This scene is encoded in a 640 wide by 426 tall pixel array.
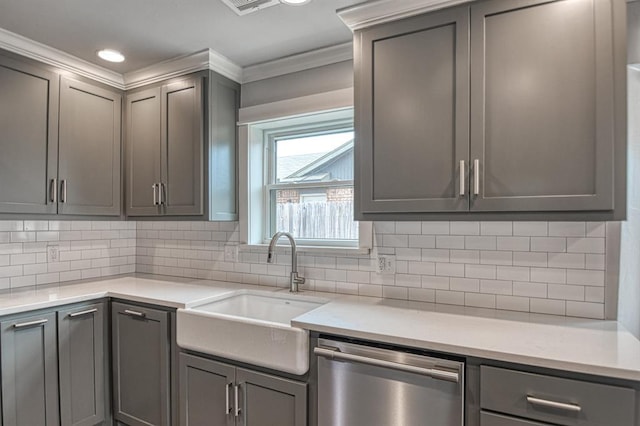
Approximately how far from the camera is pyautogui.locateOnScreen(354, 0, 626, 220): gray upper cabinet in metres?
1.32

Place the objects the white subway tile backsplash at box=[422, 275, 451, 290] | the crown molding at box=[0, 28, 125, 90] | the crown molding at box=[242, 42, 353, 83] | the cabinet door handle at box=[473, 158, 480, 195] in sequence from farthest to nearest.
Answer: the crown molding at box=[242, 42, 353, 83] → the crown molding at box=[0, 28, 125, 90] → the white subway tile backsplash at box=[422, 275, 451, 290] → the cabinet door handle at box=[473, 158, 480, 195]


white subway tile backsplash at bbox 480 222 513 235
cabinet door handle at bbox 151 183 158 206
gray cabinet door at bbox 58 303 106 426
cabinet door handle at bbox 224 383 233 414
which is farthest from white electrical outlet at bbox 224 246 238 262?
white subway tile backsplash at bbox 480 222 513 235

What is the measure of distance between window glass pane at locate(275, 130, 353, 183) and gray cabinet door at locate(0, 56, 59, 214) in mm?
1377

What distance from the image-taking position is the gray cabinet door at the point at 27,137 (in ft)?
6.61

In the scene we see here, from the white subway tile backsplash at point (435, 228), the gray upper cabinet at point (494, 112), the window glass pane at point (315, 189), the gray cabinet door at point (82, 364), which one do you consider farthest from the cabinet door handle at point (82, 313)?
the white subway tile backsplash at point (435, 228)

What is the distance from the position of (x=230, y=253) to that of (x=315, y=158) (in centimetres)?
89

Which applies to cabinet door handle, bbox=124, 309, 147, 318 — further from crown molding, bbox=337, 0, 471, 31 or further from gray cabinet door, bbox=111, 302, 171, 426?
crown molding, bbox=337, 0, 471, 31

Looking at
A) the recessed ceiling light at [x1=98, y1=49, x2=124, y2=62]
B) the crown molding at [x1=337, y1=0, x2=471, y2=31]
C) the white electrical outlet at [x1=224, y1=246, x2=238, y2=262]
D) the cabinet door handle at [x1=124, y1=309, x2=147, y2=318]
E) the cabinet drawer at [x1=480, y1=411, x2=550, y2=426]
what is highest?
the recessed ceiling light at [x1=98, y1=49, x2=124, y2=62]

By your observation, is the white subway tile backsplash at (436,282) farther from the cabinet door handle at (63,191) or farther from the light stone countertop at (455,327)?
the cabinet door handle at (63,191)

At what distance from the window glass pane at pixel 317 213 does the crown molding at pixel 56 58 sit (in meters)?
1.37

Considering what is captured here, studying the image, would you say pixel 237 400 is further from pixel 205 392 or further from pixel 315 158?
pixel 315 158

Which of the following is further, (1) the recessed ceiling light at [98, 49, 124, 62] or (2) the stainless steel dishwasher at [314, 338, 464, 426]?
(1) the recessed ceiling light at [98, 49, 124, 62]

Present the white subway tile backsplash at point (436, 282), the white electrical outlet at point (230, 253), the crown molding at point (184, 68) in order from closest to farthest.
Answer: the white subway tile backsplash at point (436, 282) < the crown molding at point (184, 68) < the white electrical outlet at point (230, 253)

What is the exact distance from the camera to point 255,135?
2.53 metres
